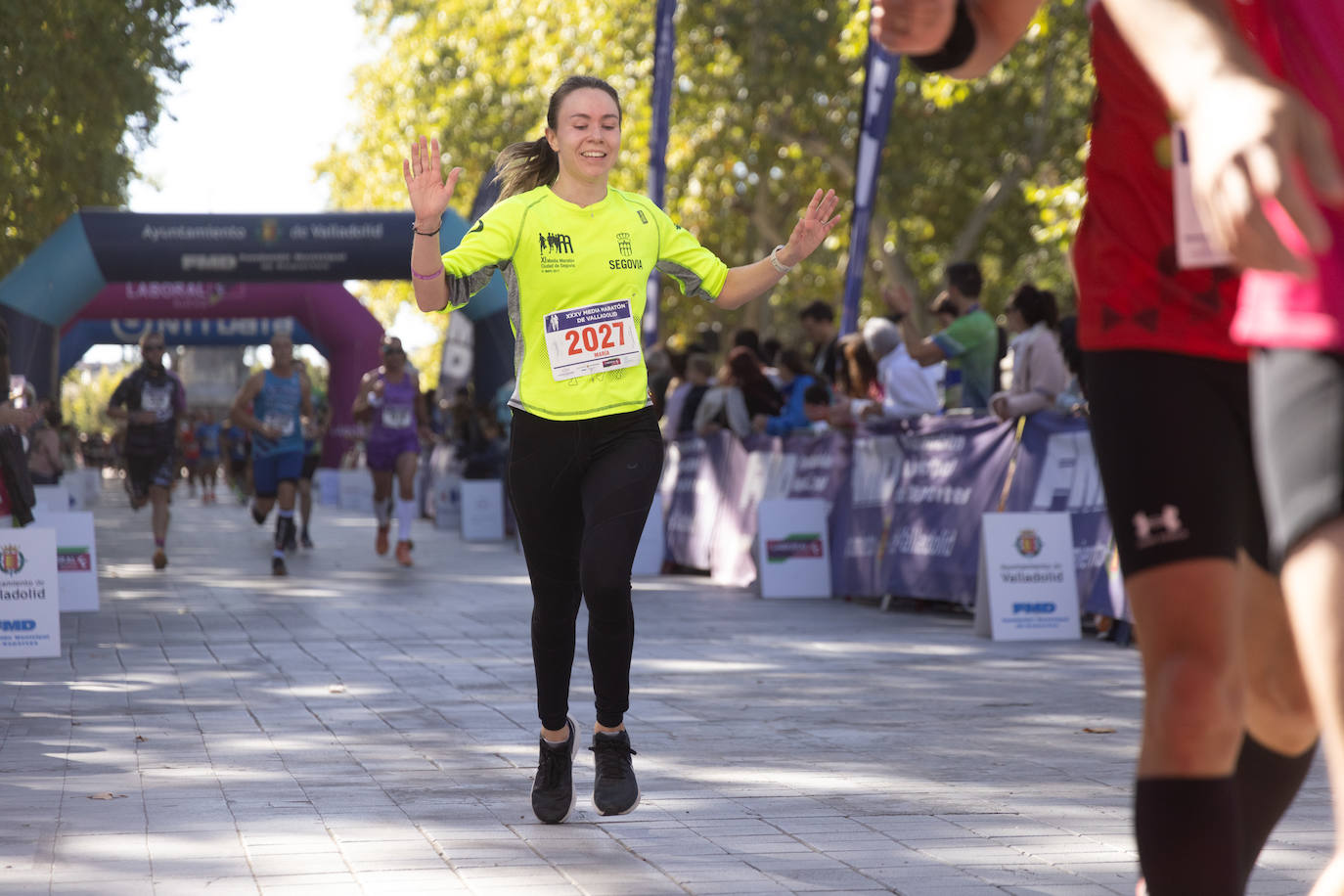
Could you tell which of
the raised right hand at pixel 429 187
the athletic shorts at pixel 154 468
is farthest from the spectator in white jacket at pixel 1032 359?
the athletic shorts at pixel 154 468

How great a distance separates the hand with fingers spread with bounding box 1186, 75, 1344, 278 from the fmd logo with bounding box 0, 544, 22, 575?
28.5 ft

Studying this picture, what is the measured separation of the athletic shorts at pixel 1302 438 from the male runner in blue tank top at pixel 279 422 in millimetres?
14766

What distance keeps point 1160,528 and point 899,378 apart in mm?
10308

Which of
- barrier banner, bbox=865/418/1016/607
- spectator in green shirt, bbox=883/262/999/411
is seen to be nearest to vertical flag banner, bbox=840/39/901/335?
spectator in green shirt, bbox=883/262/999/411

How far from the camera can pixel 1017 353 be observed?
1109 cm

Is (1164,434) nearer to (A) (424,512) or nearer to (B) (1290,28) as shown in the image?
(B) (1290,28)

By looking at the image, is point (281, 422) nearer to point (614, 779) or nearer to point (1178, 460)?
point (614, 779)

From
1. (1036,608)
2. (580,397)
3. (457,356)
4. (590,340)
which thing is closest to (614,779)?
(580,397)

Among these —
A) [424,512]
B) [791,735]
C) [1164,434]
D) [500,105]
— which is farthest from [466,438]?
[1164,434]

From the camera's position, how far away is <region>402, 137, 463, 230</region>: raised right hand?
16.0 ft

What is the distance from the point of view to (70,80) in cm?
1925

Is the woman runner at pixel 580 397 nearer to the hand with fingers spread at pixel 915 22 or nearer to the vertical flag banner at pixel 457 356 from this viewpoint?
the hand with fingers spread at pixel 915 22

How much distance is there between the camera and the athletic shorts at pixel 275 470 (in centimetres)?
1703

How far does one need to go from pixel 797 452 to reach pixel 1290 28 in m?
12.0
